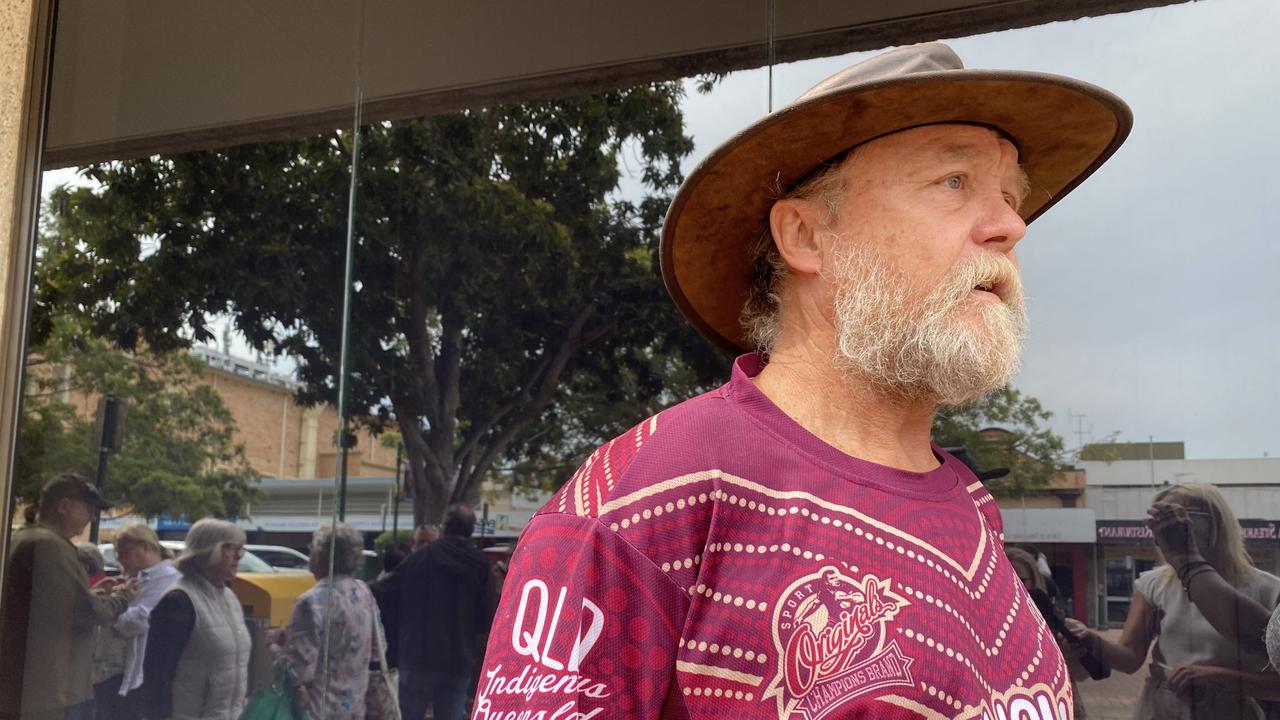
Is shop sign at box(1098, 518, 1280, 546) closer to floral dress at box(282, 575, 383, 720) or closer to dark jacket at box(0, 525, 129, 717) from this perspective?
floral dress at box(282, 575, 383, 720)

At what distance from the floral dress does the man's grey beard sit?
239 cm

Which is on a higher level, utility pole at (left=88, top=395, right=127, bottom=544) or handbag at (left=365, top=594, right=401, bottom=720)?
utility pole at (left=88, top=395, right=127, bottom=544)

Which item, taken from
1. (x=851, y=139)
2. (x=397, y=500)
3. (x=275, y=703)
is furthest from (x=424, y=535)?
(x=851, y=139)

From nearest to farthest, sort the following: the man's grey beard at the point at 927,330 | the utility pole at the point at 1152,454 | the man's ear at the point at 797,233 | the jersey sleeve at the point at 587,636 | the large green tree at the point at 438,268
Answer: the jersey sleeve at the point at 587,636 < the man's grey beard at the point at 927,330 < the man's ear at the point at 797,233 < the utility pole at the point at 1152,454 < the large green tree at the point at 438,268

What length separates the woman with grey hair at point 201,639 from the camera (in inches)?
133

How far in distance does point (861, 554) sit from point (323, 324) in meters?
2.61

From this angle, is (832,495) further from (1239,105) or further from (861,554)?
(1239,105)

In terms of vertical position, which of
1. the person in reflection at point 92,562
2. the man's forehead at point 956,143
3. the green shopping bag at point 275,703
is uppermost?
the man's forehead at point 956,143

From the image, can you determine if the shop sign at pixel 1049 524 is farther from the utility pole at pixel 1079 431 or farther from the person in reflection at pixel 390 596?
the person in reflection at pixel 390 596

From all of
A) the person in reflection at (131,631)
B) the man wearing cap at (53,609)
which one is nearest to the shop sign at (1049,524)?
the person in reflection at (131,631)

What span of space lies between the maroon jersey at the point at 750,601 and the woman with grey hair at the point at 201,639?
255 cm

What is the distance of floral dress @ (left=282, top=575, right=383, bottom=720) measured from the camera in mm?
3250

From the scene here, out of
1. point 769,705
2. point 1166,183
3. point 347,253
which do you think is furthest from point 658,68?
point 769,705

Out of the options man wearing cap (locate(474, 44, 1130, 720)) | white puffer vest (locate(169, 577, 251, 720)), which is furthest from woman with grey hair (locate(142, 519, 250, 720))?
man wearing cap (locate(474, 44, 1130, 720))
